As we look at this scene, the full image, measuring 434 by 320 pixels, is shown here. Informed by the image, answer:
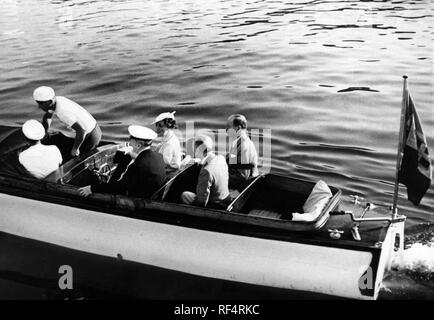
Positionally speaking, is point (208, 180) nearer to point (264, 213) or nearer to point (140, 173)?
point (140, 173)

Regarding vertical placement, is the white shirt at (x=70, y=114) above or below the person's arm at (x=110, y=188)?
above

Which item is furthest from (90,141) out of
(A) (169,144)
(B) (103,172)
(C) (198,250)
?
(C) (198,250)

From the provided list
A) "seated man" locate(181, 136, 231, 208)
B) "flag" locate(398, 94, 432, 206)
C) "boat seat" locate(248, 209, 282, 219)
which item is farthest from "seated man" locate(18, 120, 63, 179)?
"flag" locate(398, 94, 432, 206)

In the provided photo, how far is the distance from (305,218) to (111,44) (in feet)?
58.2

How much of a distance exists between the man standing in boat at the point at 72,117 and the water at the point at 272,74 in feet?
13.0

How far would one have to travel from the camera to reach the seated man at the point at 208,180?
22.0 feet

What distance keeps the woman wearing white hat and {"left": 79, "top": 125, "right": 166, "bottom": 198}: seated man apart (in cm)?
73

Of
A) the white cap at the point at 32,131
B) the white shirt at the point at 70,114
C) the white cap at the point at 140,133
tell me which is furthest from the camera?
the white shirt at the point at 70,114

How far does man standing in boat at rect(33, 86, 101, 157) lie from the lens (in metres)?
8.04

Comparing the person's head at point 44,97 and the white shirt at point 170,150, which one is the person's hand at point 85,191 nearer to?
the white shirt at point 170,150

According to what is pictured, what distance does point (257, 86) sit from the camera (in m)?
16.2

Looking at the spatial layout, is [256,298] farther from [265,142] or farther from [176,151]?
[265,142]

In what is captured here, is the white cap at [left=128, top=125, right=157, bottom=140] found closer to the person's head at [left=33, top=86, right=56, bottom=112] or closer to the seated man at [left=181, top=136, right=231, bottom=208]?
the seated man at [left=181, top=136, right=231, bottom=208]

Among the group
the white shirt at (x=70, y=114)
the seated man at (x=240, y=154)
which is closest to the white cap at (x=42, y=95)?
the white shirt at (x=70, y=114)
